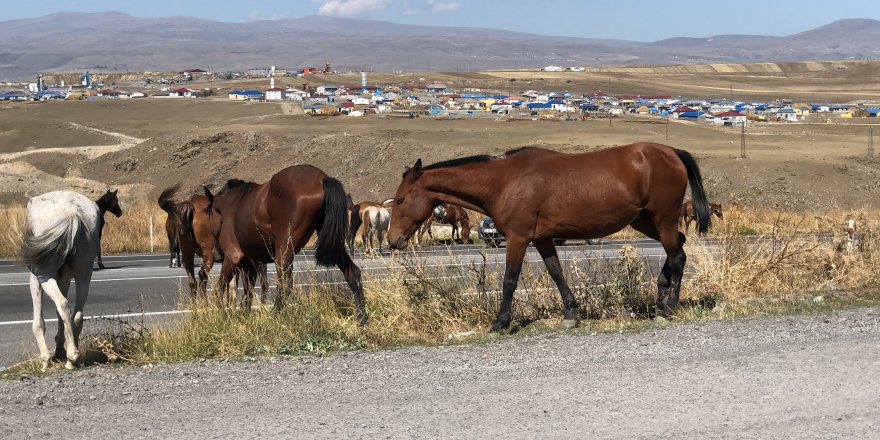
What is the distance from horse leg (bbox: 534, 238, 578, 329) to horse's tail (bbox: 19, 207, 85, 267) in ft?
14.6

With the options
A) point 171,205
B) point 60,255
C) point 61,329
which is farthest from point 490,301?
point 171,205

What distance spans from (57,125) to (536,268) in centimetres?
7826

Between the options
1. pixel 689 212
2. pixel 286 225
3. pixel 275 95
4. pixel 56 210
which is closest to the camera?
pixel 56 210

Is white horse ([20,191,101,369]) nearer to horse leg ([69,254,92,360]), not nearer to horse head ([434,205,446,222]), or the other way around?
horse leg ([69,254,92,360])

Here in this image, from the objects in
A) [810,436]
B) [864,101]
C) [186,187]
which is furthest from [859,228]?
[864,101]

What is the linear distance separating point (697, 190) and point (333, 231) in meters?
3.88

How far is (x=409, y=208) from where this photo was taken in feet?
36.0

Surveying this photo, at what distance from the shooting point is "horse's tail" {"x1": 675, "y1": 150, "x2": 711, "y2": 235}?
1135cm

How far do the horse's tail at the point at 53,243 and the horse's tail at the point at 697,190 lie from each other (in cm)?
604

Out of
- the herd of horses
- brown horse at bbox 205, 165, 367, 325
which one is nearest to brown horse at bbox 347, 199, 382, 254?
brown horse at bbox 205, 165, 367, 325

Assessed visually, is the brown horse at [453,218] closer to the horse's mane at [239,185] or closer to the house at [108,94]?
the horse's mane at [239,185]

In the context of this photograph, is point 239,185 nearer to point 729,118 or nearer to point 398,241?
point 398,241

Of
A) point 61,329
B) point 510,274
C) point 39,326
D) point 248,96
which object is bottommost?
point 61,329

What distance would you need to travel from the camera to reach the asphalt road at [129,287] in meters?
12.4
